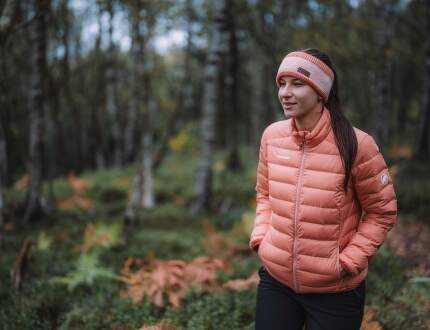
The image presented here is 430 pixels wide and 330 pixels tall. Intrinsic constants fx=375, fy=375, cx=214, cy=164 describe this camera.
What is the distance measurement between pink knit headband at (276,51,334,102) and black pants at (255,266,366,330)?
52.1 inches

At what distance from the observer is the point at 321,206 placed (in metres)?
2.39

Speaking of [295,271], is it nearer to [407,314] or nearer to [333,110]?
[333,110]

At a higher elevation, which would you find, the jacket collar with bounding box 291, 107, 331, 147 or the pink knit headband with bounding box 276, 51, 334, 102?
the pink knit headband with bounding box 276, 51, 334, 102

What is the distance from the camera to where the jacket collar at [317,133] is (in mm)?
2436

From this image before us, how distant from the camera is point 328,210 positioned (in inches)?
93.6

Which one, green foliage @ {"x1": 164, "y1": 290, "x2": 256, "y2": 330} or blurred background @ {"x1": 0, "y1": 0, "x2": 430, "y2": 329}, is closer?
green foliage @ {"x1": 164, "y1": 290, "x2": 256, "y2": 330}

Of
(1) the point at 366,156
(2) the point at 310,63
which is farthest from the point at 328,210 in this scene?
(2) the point at 310,63

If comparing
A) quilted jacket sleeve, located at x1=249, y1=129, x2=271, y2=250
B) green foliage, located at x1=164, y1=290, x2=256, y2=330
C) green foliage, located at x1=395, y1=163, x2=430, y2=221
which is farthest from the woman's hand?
green foliage, located at x1=395, y1=163, x2=430, y2=221

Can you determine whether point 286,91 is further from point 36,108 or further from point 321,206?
point 36,108

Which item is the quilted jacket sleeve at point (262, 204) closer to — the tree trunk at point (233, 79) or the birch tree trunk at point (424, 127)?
the tree trunk at point (233, 79)

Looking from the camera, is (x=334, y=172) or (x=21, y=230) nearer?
(x=334, y=172)

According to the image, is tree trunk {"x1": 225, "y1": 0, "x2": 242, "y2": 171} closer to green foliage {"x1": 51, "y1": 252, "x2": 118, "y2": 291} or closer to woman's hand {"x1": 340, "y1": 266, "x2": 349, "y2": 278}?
green foliage {"x1": 51, "y1": 252, "x2": 118, "y2": 291}

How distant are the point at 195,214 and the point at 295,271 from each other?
25.6 feet

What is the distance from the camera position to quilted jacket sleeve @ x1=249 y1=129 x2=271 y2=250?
2854 millimetres
